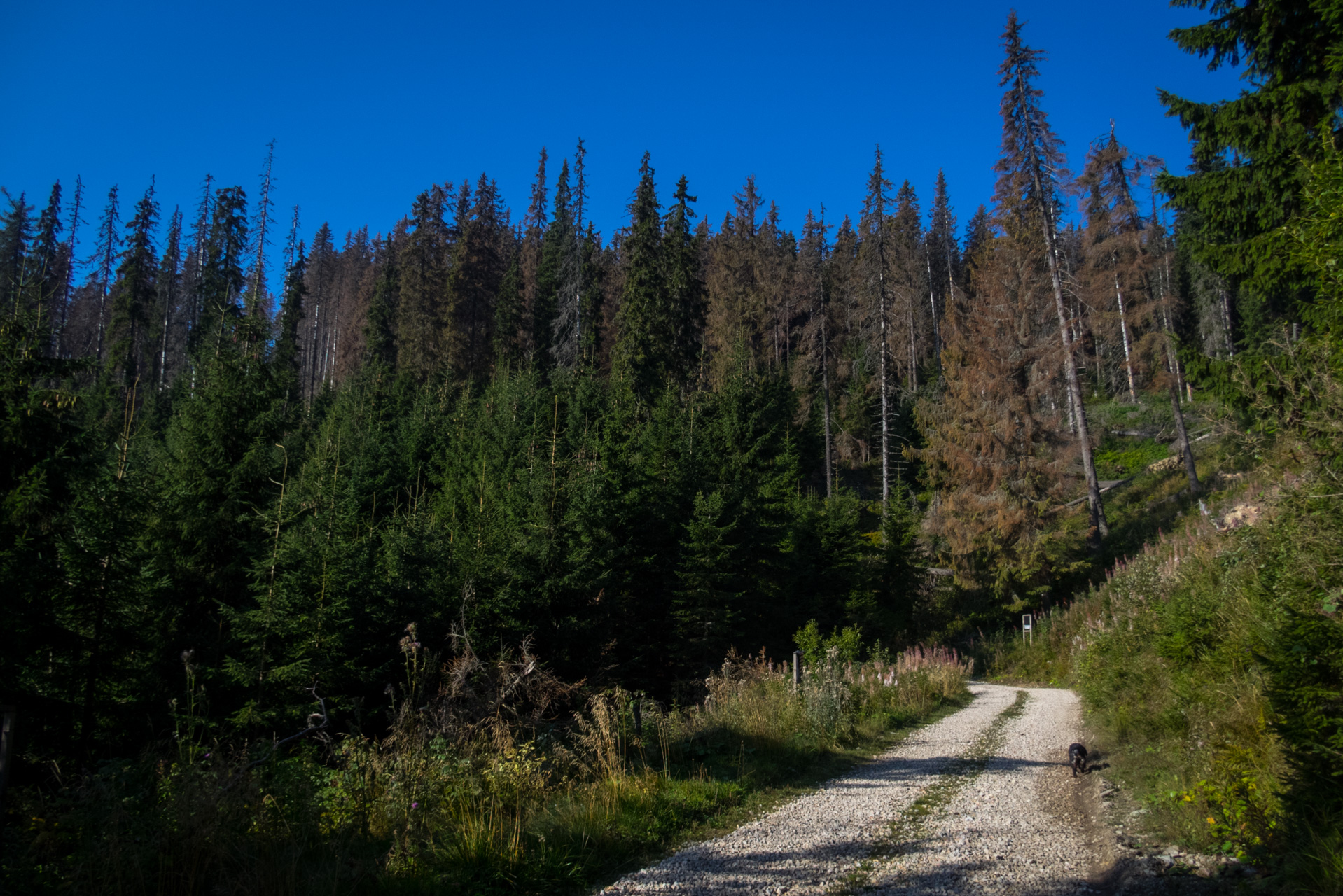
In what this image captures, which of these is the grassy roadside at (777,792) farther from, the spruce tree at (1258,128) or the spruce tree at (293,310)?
the spruce tree at (293,310)

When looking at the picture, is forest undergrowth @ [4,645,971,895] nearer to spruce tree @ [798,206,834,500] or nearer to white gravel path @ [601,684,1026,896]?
white gravel path @ [601,684,1026,896]

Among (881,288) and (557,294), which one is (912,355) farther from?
(557,294)

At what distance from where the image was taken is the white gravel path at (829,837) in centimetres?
486

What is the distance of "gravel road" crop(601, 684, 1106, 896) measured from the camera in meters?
4.85

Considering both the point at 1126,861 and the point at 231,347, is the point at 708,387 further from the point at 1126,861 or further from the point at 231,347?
the point at 1126,861

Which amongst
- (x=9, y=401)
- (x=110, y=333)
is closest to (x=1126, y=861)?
(x=9, y=401)

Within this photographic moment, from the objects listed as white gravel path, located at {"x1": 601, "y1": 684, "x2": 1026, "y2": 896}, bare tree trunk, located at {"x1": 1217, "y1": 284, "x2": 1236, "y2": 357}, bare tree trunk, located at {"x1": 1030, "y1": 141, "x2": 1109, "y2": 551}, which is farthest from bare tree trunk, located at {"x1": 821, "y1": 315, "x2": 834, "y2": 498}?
white gravel path, located at {"x1": 601, "y1": 684, "x2": 1026, "y2": 896}

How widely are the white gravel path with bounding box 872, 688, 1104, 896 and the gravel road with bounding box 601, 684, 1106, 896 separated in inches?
0.5

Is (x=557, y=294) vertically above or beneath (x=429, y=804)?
above

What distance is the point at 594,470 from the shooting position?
1711cm

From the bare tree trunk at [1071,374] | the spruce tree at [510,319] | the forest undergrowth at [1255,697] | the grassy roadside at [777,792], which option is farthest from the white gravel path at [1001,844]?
the spruce tree at [510,319]

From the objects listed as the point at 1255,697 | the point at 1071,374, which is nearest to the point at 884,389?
the point at 1071,374

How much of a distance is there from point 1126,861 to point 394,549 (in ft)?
37.0

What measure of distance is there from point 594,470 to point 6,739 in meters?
13.6
